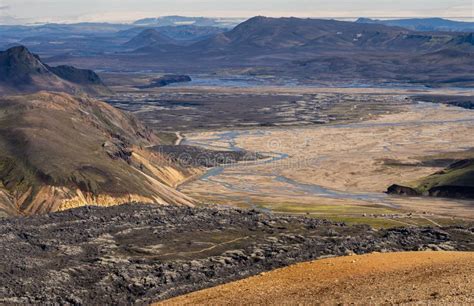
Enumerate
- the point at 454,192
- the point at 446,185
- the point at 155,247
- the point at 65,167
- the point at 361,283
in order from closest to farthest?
the point at 361,283
the point at 155,247
the point at 65,167
the point at 454,192
the point at 446,185

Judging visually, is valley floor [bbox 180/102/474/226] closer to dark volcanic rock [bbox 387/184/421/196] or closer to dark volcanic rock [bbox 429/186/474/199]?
dark volcanic rock [bbox 387/184/421/196]

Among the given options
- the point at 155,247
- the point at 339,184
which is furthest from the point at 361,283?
the point at 339,184

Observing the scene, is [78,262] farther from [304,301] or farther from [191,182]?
[191,182]

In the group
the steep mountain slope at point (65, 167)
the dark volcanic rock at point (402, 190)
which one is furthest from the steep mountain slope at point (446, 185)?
the steep mountain slope at point (65, 167)

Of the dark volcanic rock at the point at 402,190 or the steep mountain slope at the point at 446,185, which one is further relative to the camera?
the dark volcanic rock at the point at 402,190

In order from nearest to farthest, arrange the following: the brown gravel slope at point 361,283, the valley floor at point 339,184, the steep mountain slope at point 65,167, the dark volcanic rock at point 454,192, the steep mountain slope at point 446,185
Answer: the brown gravel slope at point 361,283 → the steep mountain slope at point 65,167 → the valley floor at point 339,184 → the dark volcanic rock at point 454,192 → the steep mountain slope at point 446,185

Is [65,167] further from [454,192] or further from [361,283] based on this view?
[361,283]

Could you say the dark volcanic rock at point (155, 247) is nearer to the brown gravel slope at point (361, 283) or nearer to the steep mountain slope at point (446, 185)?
the brown gravel slope at point (361, 283)
